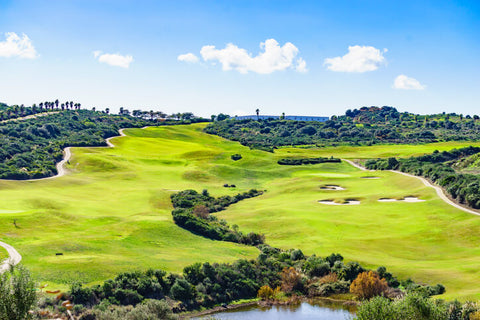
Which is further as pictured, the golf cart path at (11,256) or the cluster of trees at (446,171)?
the cluster of trees at (446,171)

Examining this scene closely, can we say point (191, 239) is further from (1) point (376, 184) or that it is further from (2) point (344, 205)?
(1) point (376, 184)

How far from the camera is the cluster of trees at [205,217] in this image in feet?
242

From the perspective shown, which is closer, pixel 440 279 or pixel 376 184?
pixel 440 279

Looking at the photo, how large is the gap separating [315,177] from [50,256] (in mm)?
88779

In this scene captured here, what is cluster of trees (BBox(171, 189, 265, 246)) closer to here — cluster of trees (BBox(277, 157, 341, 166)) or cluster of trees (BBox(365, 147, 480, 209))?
cluster of trees (BBox(365, 147, 480, 209))

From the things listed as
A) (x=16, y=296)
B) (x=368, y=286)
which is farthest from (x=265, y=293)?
(x=16, y=296)

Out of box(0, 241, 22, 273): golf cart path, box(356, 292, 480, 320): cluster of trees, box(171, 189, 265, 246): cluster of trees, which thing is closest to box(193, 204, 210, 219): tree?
box(171, 189, 265, 246): cluster of trees

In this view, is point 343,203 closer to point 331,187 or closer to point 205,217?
point 331,187

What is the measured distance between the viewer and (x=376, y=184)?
4646 inches

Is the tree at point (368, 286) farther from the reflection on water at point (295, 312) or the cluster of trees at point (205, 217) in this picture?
the cluster of trees at point (205, 217)

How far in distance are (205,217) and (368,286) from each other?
41108 millimetres

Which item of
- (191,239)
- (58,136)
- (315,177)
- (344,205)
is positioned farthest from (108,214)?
(58,136)

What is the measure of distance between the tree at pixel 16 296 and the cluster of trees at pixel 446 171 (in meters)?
71.7

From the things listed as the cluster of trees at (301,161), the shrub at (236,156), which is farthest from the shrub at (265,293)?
the shrub at (236,156)
